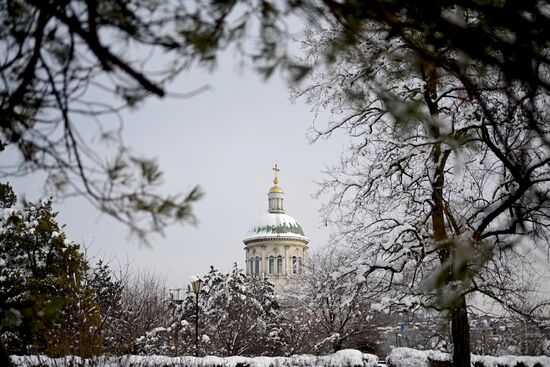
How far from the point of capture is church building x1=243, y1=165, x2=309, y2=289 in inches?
2153

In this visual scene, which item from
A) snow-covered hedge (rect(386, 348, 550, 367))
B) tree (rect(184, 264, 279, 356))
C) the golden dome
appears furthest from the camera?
the golden dome

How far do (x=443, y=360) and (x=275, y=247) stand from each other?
121ft

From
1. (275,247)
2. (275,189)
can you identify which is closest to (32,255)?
(275,247)

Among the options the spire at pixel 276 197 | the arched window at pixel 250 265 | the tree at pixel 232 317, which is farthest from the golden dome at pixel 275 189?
the tree at pixel 232 317

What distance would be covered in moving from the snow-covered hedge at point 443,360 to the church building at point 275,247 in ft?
108

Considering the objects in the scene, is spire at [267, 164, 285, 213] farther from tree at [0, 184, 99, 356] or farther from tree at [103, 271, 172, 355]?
tree at [0, 184, 99, 356]

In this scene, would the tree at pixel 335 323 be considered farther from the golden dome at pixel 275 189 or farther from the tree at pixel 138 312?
the golden dome at pixel 275 189

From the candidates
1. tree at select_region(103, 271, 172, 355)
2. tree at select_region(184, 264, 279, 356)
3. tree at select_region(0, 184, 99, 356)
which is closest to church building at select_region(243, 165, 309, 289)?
tree at select_region(103, 271, 172, 355)

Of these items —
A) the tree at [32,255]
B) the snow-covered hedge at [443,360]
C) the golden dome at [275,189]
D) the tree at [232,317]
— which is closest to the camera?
the tree at [32,255]

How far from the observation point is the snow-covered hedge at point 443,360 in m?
17.5

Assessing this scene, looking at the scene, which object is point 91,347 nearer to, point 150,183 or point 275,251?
point 150,183

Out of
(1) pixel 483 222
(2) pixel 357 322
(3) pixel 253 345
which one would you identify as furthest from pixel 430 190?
(2) pixel 357 322

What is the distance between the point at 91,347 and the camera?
953cm

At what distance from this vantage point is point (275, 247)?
55156mm
